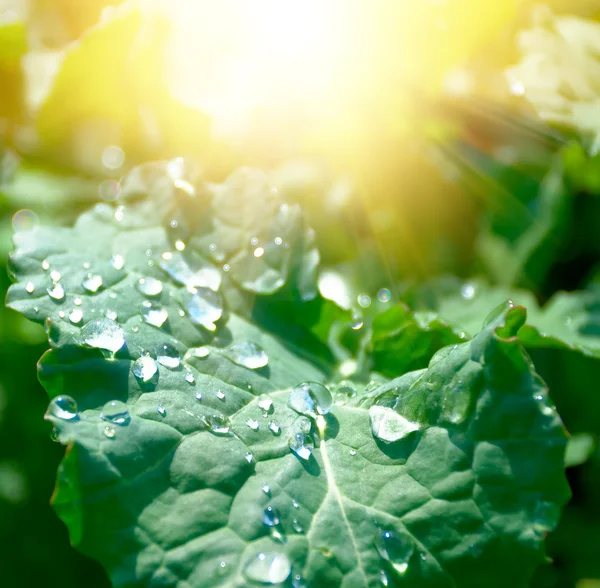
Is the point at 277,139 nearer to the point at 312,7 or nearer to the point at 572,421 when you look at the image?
the point at 312,7

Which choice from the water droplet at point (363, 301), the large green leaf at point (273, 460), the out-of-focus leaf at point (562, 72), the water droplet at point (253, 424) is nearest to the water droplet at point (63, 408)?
the large green leaf at point (273, 460)

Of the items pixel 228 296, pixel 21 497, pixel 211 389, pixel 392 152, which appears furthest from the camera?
pixel 392 152

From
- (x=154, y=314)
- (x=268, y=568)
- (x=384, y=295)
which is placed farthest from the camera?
(x=384, y=295)

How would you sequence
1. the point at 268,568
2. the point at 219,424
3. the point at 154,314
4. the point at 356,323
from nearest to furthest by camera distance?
the point at 268,568, the point at 219,424, the point at 154,314, the point at 356,323

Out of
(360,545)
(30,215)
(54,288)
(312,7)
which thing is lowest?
(30,215)

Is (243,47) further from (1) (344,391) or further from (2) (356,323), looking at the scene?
(1) (344,391)

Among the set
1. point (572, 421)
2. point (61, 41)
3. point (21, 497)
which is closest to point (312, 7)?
point (61, 41)

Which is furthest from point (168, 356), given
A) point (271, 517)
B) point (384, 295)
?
point (384, 295)

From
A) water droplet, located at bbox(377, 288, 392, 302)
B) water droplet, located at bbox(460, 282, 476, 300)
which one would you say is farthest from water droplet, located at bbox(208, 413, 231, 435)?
water droplet, located at bbox(460, 282, 476, 300)
